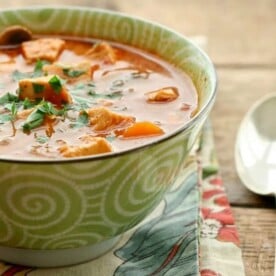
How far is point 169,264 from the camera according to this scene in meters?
1.61

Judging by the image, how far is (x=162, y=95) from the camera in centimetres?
179

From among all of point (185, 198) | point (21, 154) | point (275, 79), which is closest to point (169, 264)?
point (185, 198)

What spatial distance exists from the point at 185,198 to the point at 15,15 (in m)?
0.74

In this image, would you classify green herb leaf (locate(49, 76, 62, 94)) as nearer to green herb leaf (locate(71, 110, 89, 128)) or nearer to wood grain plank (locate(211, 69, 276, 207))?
green herb leaf (locate(71, 110, 89, 128))

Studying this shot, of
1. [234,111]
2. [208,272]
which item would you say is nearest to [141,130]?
[208,272]

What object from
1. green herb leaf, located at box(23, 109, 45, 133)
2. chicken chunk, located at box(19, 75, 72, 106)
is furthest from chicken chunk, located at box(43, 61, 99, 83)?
green herb leaf, located at box(23, 109, 45, 133)

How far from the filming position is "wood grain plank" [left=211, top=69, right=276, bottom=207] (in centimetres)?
197

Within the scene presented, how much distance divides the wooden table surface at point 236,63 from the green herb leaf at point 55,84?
1.80ft

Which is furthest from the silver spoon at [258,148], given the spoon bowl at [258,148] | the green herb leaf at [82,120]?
the green herb leaf at [82,120]

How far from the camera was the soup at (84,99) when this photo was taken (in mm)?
1562

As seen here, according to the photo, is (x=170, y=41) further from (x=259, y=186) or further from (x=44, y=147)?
(x=44, y=147)

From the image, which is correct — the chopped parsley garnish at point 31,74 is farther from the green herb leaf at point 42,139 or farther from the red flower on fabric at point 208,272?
the red flower on fabric at point 208,272

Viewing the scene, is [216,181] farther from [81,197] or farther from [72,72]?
[81,197]

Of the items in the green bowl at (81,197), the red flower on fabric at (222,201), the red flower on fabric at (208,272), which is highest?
the green bowl at (81,197)
